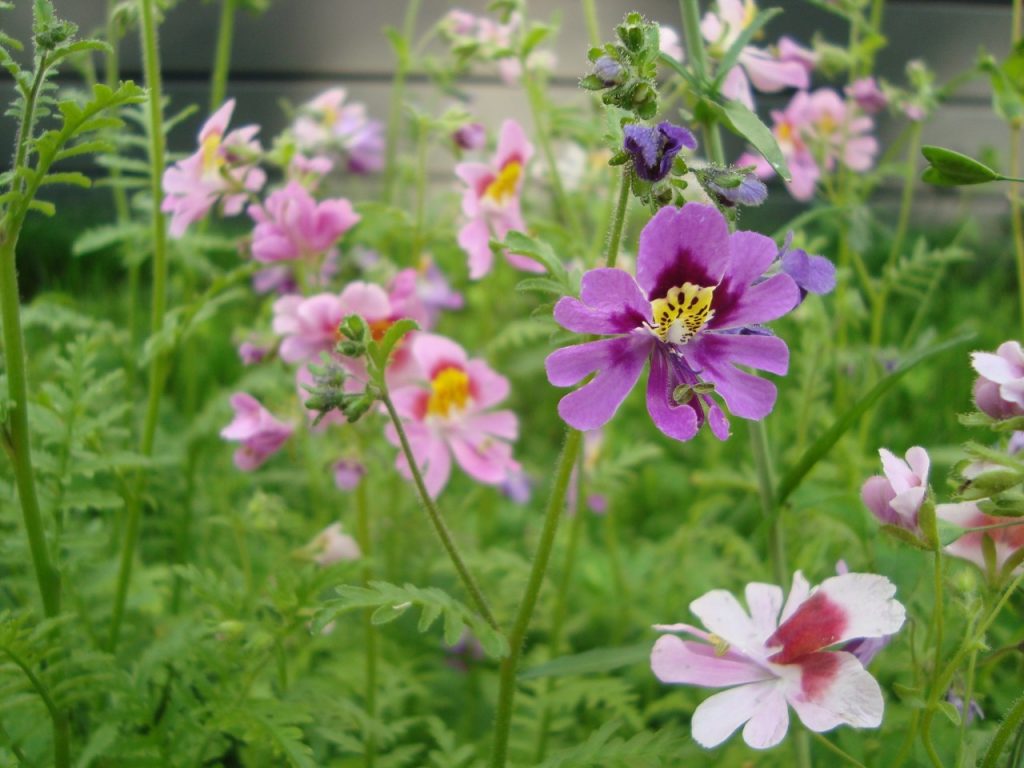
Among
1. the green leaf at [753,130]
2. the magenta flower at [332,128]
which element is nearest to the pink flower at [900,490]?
the green leaf at [753,130]

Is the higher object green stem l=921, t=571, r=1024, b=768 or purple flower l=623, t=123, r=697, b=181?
purple flower l=623, t=123, r=697, b=181

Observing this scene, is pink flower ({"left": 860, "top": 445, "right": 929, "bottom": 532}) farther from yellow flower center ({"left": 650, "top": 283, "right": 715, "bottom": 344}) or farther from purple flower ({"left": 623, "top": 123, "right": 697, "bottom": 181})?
purple flower ({"left": 623, "top": 123, "right": 697, "bottom": 181})

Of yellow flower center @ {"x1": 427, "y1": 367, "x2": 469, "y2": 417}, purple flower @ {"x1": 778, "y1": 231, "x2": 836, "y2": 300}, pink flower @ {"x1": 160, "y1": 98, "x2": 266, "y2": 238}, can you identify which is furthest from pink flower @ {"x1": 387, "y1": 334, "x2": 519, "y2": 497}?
purple flower @ {"x1": 778, "y1": 231, "x2": 836, "y2": 300}

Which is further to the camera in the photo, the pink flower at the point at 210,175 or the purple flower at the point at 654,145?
the pink flower at the point at 210,175

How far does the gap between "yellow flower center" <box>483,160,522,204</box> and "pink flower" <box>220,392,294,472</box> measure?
426 millimetres

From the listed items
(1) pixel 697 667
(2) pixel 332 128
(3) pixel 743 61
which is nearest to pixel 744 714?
(1) pixel 697 667

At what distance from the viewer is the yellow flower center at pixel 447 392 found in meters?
1.40

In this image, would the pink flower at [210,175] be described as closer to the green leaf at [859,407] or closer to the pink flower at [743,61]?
the pink flower at [743,61]

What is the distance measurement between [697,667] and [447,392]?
64 cm

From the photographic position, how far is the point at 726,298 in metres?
0.83

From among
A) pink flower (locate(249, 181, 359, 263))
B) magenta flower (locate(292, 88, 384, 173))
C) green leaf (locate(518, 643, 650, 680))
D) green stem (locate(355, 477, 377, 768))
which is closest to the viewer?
green leaf (locate(518, 643, 650, 680))

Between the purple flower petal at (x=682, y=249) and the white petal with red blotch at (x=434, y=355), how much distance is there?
576 mm

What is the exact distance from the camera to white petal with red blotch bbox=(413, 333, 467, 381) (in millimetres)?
1364

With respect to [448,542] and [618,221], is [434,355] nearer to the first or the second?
[448,542]
